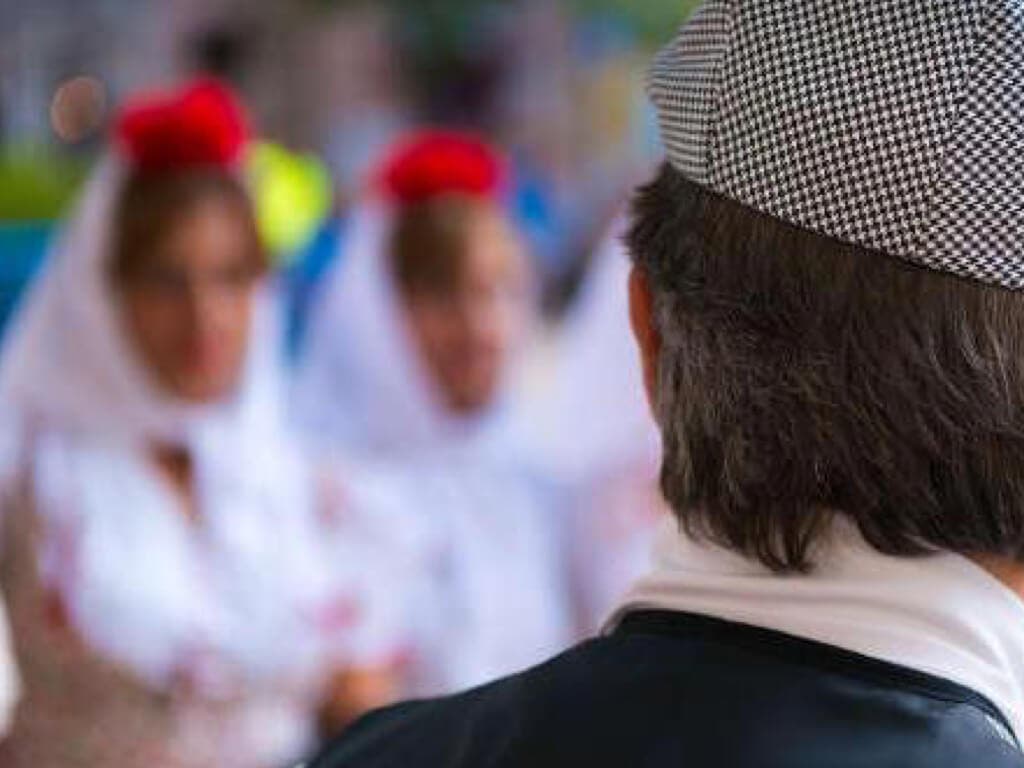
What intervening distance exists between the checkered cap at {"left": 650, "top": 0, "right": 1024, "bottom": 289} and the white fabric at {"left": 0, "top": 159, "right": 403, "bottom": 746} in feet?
6.18

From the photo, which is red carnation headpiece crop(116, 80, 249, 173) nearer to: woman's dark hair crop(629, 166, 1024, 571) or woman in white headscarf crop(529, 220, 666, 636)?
woman in white headscarf crop(529, 220, 666, 636)

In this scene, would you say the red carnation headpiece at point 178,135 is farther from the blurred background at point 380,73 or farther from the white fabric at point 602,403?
the blurred background at point 380,73

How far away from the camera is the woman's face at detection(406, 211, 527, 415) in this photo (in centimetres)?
318

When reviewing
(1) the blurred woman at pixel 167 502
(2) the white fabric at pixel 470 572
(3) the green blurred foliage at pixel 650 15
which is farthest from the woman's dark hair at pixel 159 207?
(3) the green blurred foliage at pixel 650 15

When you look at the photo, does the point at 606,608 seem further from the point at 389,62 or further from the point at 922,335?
the point at 389,62

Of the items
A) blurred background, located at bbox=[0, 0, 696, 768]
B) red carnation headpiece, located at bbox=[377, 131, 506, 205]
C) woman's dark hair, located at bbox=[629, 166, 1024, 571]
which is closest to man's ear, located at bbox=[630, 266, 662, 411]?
woman's dark hair, located at bbox=[629, 166, 1024, 571]

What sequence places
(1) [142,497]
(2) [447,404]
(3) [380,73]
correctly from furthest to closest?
(3) [380,73] → (2) [447,404] → (1) [142,497]

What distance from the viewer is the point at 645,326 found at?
1.09 m

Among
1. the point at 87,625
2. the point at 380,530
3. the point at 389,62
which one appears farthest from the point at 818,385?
the point at 389,62

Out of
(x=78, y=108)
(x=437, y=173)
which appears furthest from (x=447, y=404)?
(x=78, y=108)

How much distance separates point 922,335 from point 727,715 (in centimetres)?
22

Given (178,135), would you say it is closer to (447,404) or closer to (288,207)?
(447,404)

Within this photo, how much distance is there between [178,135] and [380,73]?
395 inches

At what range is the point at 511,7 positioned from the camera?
512 inches
